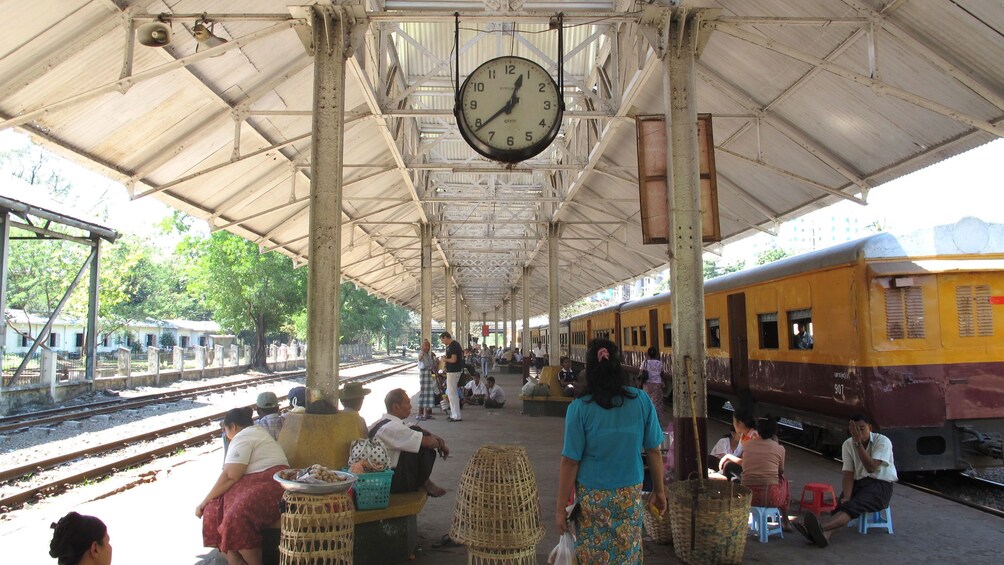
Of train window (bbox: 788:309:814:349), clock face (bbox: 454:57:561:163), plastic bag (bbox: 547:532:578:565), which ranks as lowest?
plastic bag (bbox: 547:532:578:565)

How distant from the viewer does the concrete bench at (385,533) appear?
5012 millimetres

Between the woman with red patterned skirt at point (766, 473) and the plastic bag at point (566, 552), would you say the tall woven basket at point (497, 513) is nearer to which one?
the plastic bag at point (566, 552)

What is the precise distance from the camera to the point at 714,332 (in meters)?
12.6

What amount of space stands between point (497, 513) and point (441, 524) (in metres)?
2.34

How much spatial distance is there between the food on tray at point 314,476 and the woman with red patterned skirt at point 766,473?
11.2 feet

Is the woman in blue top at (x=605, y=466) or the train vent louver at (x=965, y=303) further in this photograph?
the train vent louver at (x=965, y=303)

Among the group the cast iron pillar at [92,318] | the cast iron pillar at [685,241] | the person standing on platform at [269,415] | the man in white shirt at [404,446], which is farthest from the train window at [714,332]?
the cast iron pillar at [92,318]

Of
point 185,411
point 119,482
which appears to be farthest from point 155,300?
point 119,482

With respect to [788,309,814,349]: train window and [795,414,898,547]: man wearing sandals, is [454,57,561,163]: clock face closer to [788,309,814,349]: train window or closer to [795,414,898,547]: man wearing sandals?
[795,414,898,547]: man wearing sandals

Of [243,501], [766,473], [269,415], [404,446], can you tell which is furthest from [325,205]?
[766,473]

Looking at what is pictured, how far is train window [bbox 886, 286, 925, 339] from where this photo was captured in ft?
25.1

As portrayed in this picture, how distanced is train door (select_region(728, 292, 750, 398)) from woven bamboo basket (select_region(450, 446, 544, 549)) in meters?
7.75

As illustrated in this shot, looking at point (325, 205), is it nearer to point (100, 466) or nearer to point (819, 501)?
point (819, 501)

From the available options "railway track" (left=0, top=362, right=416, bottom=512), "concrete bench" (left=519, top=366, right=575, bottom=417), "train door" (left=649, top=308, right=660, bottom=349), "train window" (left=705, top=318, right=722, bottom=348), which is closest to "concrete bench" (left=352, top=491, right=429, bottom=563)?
"railway track" (left=0, top=362, right=416, bottom=512)
